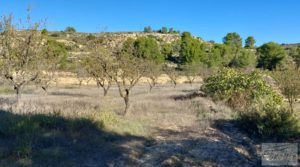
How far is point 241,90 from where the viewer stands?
61.8 feet

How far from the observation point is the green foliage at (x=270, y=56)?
7043cm

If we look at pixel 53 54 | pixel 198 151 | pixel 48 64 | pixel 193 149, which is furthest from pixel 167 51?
pixel 198 151

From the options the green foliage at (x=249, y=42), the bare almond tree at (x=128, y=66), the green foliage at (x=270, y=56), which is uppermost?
the green foliage at (x=249, y=42)

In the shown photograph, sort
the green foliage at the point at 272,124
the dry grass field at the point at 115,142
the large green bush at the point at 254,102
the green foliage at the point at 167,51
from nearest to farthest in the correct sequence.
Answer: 1. the dry grass field at the point at 115,142
2. the green foliage at the point at 272,124
3. the large green bush at the point at 254,102
4. the green foliage at the point at 167,51

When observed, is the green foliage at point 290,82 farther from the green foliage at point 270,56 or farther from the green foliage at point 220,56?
the green foliage at point 220,56

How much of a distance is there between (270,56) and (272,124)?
65.6 meters

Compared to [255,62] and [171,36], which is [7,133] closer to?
[255,62]

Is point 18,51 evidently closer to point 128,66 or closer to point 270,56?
point 128,66

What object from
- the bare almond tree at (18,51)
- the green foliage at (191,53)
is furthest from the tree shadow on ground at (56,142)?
the green foliage at (191,53)

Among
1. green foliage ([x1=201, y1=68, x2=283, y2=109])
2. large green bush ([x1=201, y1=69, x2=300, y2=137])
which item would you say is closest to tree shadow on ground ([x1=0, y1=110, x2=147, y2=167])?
large green bush ([x1=201, y1=69, x2=300, y2=137])

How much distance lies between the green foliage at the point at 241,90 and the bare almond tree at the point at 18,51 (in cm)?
1055

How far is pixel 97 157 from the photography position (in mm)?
7844

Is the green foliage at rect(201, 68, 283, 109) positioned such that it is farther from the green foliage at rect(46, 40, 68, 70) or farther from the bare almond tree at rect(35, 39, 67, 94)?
the green foliage at rect(46, 40, 68, 70)

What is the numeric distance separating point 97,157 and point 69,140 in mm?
1310
